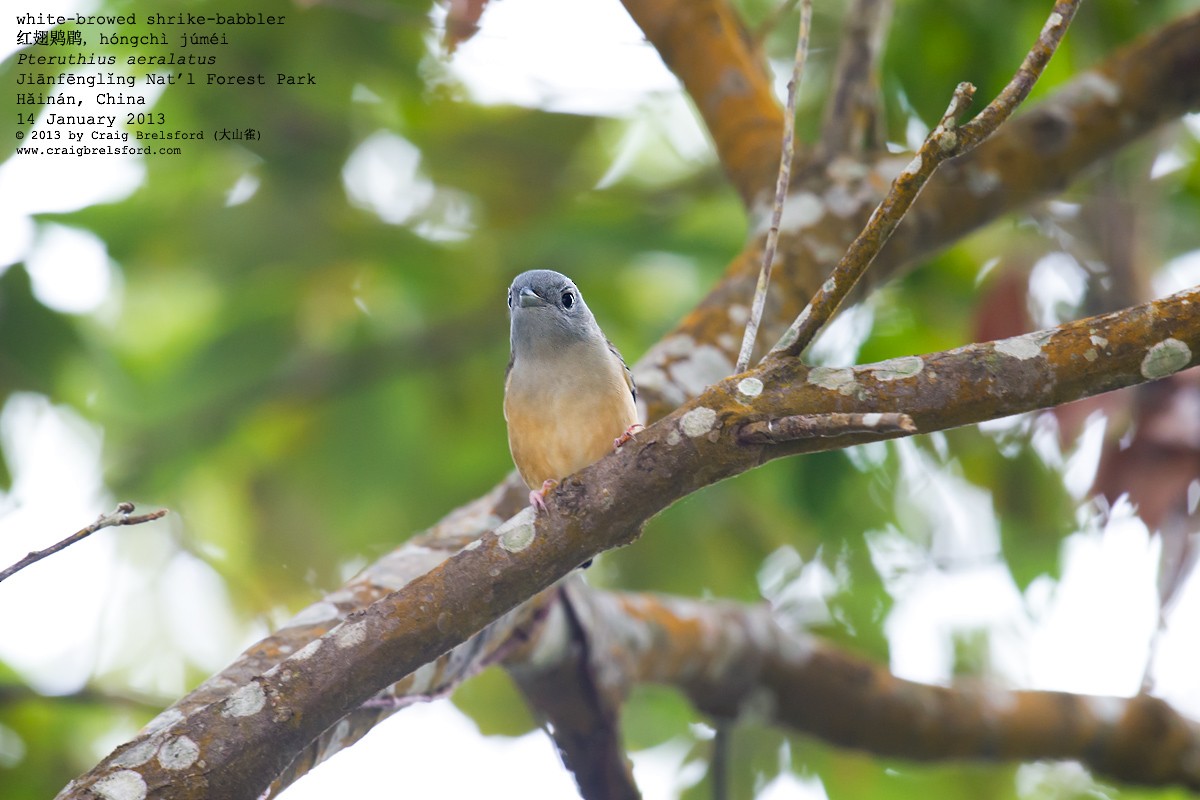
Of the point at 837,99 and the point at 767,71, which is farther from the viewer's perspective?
the point at 767,71

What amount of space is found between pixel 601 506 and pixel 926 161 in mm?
886

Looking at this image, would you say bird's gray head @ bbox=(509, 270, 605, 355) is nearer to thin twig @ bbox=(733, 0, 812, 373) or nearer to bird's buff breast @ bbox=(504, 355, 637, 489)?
bird's buff breast @ bbox=(504, 355, 637, 489)

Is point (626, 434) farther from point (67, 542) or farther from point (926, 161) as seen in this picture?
point (67, 542)

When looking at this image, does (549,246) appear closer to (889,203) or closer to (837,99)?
(837,99)

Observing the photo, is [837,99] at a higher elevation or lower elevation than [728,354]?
higher

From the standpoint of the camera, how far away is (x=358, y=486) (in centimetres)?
527

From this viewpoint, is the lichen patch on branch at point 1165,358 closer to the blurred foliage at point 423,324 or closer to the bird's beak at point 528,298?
the bird's beak at point 528,298

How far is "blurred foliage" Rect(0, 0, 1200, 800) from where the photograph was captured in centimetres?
509

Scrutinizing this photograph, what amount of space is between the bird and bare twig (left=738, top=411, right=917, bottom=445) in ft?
3.56

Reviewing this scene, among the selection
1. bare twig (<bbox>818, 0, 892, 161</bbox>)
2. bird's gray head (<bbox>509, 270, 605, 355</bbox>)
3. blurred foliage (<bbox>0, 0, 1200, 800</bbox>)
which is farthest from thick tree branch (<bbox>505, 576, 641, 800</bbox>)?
bare twig (<bbox>818, 0, 892, 161</bbox>)

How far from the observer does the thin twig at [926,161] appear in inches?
80.7

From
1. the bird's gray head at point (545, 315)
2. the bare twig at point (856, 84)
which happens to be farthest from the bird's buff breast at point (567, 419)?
the bare twig at point (856, 84)

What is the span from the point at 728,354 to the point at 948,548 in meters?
2.43

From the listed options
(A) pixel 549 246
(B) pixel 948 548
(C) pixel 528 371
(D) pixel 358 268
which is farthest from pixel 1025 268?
(D) pixel 358 268
